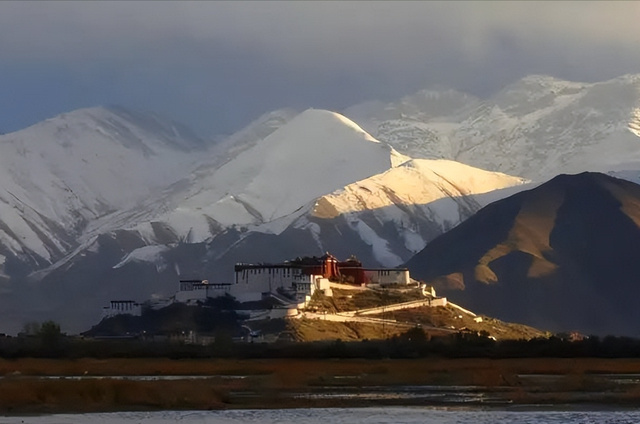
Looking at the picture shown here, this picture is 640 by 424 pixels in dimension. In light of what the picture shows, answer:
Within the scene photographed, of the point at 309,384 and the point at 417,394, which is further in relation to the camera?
the point at 309,384

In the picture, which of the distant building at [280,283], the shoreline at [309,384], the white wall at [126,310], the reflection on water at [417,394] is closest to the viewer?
the shoreline at [309,384]

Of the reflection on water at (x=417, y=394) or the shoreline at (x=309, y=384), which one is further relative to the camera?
the reflection on water at (x=417, y=394)

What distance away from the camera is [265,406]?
8681 cm

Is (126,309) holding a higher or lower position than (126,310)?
higher

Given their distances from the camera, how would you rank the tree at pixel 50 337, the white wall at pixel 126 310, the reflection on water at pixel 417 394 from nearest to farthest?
the reflection on water at pixel 417 394 < the tree at pixel 50 337 < the white wall at pixel 126 310

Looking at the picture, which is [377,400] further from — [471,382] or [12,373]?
[12,373]

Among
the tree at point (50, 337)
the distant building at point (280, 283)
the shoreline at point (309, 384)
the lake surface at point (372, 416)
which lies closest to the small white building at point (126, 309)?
the distant building at point (280, 283)

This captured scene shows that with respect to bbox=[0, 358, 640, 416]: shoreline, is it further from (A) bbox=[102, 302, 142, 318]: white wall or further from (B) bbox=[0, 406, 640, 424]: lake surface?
(A) bbox=[102, 302, 142, 318]: white wall

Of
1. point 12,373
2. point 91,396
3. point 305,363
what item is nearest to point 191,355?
point 305,363

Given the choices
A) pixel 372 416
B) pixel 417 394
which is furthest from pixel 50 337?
pixel 372 416

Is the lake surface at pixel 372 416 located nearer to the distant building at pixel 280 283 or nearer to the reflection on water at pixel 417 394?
the reflection on water at pixel 417 394

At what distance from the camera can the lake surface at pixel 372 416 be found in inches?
3088

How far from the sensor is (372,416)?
265 ft

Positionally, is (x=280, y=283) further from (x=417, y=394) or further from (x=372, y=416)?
(x=372, y=416)
